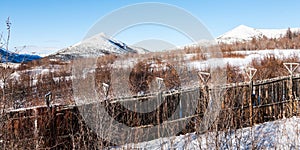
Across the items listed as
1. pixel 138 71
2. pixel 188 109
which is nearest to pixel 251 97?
pixel 188 109

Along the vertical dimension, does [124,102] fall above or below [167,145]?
above

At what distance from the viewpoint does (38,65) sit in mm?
17953

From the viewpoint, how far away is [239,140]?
3230 millimetres

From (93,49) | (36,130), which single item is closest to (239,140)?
(36,130)

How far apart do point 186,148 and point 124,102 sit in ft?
5.47

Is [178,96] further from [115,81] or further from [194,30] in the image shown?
[115,81]

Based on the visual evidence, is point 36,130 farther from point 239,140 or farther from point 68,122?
point 239,140

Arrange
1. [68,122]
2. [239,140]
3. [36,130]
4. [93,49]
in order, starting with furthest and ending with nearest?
[93,49] → [68,122] → [36,130] → [239,140]

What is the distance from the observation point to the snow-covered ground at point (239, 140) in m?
3.35

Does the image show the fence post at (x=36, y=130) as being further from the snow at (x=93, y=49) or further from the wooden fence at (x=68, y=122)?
the snow at (x=93, y=49)

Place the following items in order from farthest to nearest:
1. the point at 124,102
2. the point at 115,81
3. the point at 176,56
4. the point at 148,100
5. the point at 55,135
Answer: the point at 176,56 → the point at 115,81 → the point at 148,100 → the point at 124,102 → the point at 55,135

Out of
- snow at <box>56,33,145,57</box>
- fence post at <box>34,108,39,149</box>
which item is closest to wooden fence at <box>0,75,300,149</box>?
fence post at <box>34,108,39,149</box>

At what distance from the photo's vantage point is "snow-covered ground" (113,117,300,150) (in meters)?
3.35

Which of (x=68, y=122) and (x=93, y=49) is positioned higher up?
(x=93, y=49)
